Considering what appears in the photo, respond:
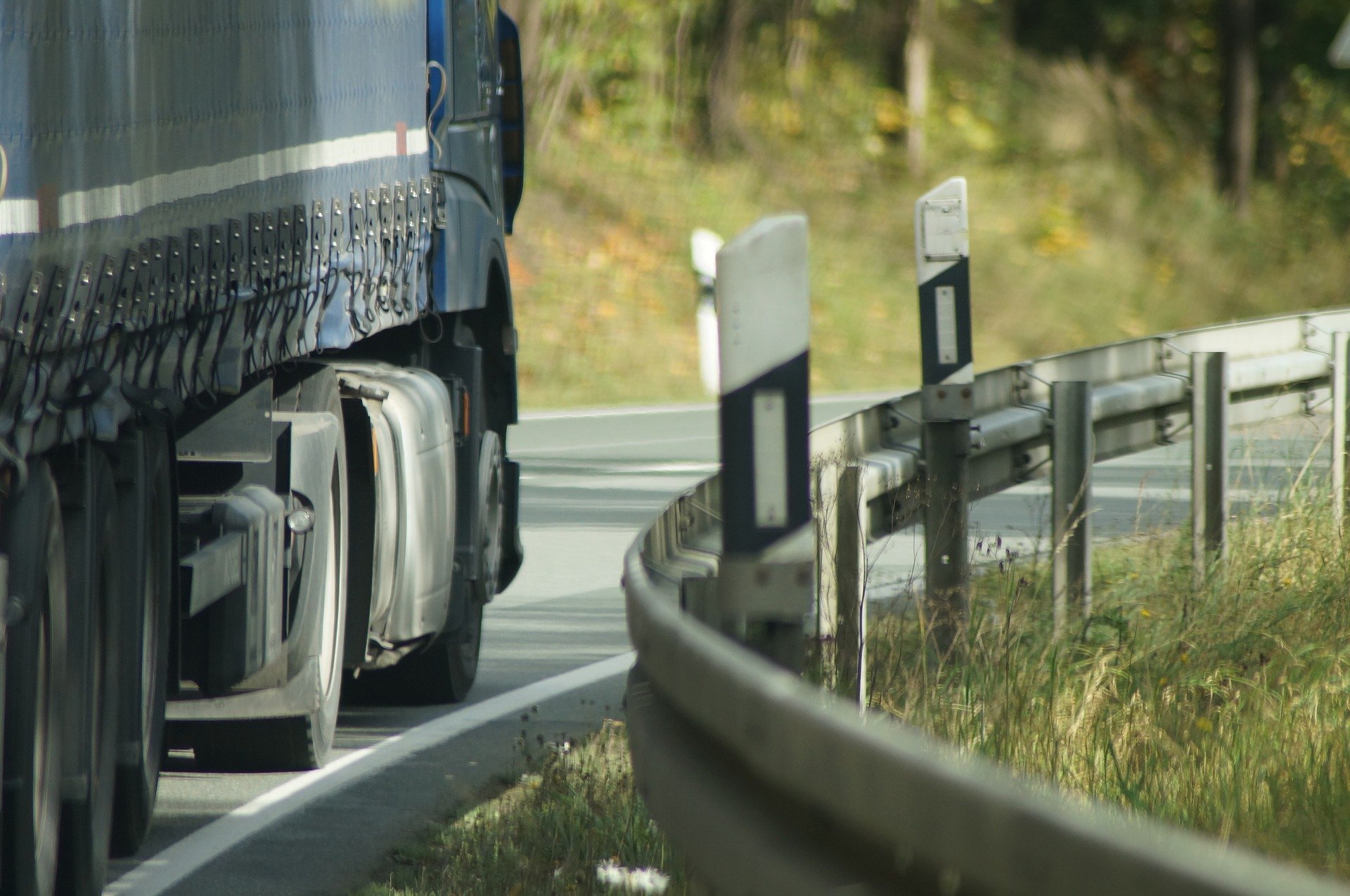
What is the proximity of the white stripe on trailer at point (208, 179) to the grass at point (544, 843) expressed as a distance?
190 cm

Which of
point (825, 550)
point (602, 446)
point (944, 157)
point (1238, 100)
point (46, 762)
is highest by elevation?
point (1238, 100)

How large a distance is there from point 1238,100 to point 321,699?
3567 cm

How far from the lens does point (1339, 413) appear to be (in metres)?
9.42

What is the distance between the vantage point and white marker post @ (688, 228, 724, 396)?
2769cm

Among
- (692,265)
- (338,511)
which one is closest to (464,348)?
(338,511)

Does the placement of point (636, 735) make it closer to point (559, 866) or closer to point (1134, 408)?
point (559, 866)

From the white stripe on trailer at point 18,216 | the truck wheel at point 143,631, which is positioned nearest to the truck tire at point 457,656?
the truck wheel at point 143,631

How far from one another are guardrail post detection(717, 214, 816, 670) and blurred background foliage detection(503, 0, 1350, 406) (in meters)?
25.1

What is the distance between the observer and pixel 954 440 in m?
7.44

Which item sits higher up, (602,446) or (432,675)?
(602,446)

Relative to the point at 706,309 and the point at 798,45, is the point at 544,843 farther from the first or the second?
the point at 798,45

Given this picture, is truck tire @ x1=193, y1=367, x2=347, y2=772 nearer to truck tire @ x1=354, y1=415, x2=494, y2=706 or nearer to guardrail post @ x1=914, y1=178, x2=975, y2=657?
truck tire @ x1=354, y1=415, x2=494, y2=706

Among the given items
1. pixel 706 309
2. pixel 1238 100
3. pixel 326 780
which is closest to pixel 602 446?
pixel 706 309

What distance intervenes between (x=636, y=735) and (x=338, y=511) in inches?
162
